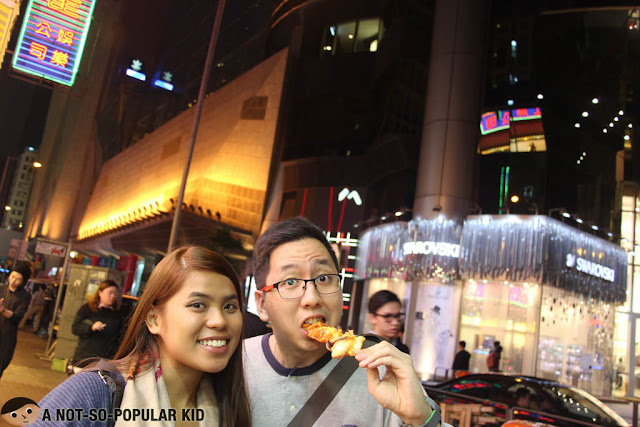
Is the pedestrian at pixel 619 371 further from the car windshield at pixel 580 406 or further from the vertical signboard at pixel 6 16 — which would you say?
the vertical signboard at pixel 6 16

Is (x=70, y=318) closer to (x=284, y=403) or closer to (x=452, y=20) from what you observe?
(x=284, y=403)

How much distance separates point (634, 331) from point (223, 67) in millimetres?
30679

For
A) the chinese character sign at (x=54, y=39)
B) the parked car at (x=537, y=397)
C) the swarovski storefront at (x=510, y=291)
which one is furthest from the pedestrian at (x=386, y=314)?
the swarovski storefront at (x=510, y=291)

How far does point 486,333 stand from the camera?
20.6 metres

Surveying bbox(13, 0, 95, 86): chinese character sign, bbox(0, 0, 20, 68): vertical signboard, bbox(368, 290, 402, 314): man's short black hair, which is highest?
bbox(13, 0, 95, 86): chinese character sign

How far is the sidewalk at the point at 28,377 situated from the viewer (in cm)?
891

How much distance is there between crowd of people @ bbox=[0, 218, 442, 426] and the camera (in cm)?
175

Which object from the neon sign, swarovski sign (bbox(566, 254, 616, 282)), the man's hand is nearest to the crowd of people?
the man's hand

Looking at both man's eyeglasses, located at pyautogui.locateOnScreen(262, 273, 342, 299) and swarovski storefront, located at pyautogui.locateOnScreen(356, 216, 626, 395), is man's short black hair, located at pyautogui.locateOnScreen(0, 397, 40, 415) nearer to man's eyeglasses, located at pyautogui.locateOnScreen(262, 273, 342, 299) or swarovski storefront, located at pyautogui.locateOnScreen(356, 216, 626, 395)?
man's eyeglasses, located at pyautogui.locateOnScreen(262, 273, 342, 299)

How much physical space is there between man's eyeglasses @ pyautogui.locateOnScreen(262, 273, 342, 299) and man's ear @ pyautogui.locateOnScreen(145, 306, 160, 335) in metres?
0.51

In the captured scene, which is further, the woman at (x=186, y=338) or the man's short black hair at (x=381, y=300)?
the man's short black hair at (x=381, y=300)

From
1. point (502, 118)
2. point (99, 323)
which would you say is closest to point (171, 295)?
point (99, 323)

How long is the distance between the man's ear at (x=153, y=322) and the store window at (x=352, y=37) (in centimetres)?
3074

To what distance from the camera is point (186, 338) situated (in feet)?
5.87
